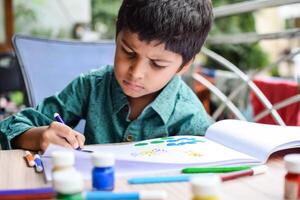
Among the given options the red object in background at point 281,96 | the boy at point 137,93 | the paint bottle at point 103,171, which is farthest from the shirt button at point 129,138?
the red object in background at point 281,96

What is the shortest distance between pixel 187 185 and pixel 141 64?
1.11ft

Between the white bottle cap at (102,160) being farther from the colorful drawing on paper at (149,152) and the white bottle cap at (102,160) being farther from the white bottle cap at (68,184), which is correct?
the colorful drawing on paper at (149,152)

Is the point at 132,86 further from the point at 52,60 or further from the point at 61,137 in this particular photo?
the point at 52,60

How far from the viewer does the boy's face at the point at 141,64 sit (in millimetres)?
932

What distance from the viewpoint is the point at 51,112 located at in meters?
1.09

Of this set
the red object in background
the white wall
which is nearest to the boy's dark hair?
the red object in background

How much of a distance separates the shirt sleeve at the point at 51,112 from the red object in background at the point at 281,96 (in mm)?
775

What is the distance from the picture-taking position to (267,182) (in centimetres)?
68

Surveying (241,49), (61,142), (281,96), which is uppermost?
(61,142)

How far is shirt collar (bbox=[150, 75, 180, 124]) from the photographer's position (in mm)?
1057

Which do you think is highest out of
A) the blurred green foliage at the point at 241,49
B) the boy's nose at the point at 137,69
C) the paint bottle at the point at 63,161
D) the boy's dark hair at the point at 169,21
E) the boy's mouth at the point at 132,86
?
the boy's dark hair at the point at 169,21

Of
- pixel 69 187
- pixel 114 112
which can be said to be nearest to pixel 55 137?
pixel 114 112

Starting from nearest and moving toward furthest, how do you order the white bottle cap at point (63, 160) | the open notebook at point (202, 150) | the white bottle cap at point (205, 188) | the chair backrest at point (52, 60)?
the white bottle cap at point (205, 188) < the white bottle cap at point (63, 160) < the open notebook at point (202, 150) < the chair backrest at point (52, 60)

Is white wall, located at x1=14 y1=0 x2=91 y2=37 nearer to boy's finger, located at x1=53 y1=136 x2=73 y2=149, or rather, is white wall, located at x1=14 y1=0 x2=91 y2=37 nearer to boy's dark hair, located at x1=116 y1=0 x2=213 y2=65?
boy's dark hair, located at x1=116 y1=0 x2=213 y2=65
